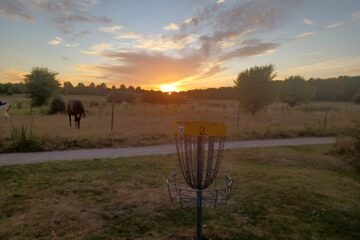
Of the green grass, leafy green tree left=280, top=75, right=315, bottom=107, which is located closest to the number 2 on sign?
the green grass

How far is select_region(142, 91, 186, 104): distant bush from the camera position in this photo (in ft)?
150

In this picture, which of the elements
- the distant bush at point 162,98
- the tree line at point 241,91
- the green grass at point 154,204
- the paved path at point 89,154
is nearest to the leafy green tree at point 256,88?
the tree line at point 241,91

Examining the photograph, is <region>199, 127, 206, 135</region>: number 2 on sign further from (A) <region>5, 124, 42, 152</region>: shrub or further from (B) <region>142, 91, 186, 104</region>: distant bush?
(B) <region>142, 91, 186, 104</region>: distant bush

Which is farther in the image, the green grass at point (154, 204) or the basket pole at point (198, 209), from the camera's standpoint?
the green grass at point (154, 204)

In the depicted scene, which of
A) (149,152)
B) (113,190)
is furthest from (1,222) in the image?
(149,152)

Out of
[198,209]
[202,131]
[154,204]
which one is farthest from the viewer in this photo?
[154,204]

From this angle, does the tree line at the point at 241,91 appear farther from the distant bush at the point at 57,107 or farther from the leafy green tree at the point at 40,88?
the distant bush at the point at 57,107

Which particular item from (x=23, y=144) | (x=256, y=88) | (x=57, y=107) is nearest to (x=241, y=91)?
(x=256, y=88)

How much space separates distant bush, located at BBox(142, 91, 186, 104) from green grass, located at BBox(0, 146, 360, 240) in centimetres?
3684

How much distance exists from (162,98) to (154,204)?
41499 millimetres

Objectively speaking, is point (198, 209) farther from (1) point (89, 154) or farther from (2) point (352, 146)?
(2) point (352, 146)

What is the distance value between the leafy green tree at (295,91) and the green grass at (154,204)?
5001cm

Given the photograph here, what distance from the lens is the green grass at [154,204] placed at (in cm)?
455

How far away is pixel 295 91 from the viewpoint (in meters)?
55.8
